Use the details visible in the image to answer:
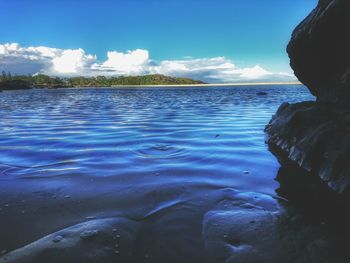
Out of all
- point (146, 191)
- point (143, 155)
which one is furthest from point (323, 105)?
point (146, 191)

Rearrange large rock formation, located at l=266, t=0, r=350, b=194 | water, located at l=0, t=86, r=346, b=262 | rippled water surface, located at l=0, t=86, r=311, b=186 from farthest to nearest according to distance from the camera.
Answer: rippled water surface, located at l=0, t=86, r=311, b=186, large rock formation, located at l=266, t=0, r=350, b=194, water, located at l=0, t=86, r=346, b=262

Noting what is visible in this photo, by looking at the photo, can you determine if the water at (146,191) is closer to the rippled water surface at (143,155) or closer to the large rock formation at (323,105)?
the rippled water surface at (143,155)

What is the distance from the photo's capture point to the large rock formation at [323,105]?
6.23m

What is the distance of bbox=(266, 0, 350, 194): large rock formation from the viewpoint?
6226 millimetres

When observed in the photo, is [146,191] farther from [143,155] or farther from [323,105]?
[323,105]

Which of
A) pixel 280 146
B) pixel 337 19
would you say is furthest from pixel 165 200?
pixel 337 19

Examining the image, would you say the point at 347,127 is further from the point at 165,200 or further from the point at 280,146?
the point at 165,200

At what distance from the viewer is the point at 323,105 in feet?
29.3

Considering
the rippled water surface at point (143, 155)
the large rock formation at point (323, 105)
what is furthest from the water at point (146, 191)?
the large rock formation at point (323, 105)

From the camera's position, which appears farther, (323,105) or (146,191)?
(323,105)

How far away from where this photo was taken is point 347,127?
6656 mm

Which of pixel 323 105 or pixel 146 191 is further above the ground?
pixel 323 105

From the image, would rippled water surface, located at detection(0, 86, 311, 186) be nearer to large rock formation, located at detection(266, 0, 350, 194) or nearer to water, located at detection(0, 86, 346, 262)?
water, located at detection(0, 86, 346, 262)

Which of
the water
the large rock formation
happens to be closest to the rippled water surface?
the water
